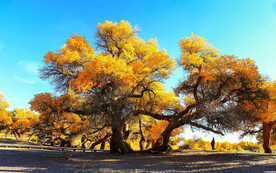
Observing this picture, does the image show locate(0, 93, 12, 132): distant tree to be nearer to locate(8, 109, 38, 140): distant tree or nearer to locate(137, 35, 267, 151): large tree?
locate(8, 109, 38, 140): distant tree

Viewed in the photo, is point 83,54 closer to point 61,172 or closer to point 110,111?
point 110,111

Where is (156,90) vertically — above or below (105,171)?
above

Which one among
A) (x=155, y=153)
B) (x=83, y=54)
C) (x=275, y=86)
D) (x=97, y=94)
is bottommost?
(x=155, y=153)

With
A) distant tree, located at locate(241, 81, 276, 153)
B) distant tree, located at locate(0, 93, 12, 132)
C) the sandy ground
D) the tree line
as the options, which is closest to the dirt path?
the sandy ground

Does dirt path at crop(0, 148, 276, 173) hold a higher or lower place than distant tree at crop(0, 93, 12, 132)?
lower

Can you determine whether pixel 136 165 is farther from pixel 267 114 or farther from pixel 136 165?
pixel 267 114

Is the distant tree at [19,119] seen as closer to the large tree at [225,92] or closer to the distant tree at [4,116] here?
the distant tree at [4,116]

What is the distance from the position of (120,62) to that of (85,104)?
4.26 meters

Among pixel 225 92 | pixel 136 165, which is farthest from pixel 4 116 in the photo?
pixel 225 92

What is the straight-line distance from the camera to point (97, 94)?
14625 millimetres

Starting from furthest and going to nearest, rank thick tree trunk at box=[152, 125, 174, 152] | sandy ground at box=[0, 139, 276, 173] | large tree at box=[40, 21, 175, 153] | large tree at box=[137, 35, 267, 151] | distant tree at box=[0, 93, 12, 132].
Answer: distant tree at box=[0, 93, 12, 132]
thick tree trunk at box=[152, 125, 174, 152]
large tree at box=[40, 21, 175, 153]
large tree at box=[137, 35, 267, 151]
sandy ground at box=[0, 139, 276, 173]

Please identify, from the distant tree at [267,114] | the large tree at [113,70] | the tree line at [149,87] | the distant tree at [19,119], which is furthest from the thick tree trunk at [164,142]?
the distant tree at [19,119]

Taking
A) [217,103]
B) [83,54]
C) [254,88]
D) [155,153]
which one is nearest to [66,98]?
[83,54]

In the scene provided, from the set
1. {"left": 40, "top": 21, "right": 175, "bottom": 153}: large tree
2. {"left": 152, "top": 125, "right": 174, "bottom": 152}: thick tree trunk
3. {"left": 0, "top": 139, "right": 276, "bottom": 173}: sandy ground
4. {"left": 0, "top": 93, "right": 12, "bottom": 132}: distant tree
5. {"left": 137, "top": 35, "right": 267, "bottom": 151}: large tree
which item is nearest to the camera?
{"left": 0, "top": 139, "right": 276, "bottom": 173}: sandy ground
